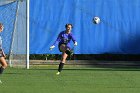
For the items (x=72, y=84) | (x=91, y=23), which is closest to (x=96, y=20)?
(x=91, y=23)

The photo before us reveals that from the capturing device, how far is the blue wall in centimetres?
2356

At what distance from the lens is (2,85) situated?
14391 millimetres

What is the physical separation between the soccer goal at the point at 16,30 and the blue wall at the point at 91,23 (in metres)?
0.56

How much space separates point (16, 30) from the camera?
75.7ft

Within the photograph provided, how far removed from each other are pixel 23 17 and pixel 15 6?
0.64 meters

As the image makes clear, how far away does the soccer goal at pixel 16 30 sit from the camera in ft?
75.0

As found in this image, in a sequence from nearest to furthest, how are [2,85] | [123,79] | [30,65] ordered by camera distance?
[2,85] → [123,79] → [30,65]

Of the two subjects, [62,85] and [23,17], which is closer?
[62,85]

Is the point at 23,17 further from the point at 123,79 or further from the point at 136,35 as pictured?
the point at 123,79

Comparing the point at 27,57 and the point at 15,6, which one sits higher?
the point at 15,6

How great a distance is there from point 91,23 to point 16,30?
10.8ft

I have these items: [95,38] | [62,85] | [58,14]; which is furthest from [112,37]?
[62,85]

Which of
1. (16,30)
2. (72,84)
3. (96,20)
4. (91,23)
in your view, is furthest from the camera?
(91,23)

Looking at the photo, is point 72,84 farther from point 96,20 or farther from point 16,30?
point 96,20
